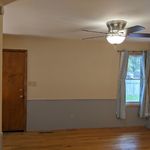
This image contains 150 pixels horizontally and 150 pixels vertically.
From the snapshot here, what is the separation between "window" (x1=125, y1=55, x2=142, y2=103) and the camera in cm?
682

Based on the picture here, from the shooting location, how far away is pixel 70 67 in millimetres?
6395

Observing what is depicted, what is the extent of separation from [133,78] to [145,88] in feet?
1.35

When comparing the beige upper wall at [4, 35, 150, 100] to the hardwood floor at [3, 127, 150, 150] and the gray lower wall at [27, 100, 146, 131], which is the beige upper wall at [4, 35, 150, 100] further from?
the hardwood floor at [3, 127, 150, 150]

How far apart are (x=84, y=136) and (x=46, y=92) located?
1.43 metres

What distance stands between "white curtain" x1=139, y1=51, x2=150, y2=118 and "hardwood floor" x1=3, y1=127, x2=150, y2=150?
546 millimetres

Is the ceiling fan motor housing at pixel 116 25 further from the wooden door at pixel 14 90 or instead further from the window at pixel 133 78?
the window at pixel 133 78

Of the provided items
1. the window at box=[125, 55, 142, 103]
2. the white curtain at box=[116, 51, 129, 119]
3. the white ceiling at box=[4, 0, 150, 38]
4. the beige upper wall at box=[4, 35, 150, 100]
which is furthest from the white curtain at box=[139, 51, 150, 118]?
the white ceiling at box=[4, 0, 150, 38]

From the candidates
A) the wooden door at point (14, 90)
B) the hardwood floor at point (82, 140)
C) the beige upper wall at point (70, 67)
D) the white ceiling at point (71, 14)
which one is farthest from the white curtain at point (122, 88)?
the wooden door at point (14, 90)

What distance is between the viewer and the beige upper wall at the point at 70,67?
616cm

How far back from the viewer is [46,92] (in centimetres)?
625

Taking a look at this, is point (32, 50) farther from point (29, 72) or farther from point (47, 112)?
point (47, 112)

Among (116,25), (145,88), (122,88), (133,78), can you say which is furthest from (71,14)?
(145,88)

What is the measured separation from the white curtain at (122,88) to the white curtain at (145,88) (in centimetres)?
49

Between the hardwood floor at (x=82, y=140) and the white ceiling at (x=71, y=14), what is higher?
the white ceiling at (x=71, y=14)
